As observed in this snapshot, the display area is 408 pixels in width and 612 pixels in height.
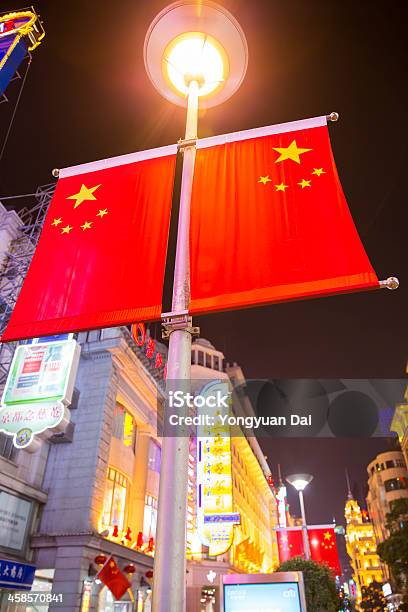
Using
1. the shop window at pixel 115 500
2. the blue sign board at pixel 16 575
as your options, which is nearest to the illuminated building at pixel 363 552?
the shop window at pixel 115 500

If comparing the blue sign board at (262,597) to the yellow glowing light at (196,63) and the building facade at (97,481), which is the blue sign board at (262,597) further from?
the building facade at (97,481)

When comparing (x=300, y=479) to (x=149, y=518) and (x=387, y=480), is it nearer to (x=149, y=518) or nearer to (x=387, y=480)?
(x=149, y=518)

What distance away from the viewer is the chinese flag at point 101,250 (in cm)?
621

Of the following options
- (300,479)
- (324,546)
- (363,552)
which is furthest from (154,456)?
(363,552)

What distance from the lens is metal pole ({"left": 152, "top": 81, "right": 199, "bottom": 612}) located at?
4.29 meters

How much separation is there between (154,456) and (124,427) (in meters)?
4.83

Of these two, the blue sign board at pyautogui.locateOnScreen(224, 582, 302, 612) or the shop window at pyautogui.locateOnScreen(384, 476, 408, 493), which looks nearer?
the blue sign board at pyautogui.locateOnScreen(224, 582, 302, 612)

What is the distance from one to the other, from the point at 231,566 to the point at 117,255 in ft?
141

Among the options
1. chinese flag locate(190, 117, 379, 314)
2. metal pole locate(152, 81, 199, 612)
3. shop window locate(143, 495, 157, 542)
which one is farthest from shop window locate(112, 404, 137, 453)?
metal pole locate(152, 81, 199, 612)

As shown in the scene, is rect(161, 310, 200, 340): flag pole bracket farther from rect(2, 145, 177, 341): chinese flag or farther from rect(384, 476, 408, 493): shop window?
rect(384, 476, 408, 493): shop window

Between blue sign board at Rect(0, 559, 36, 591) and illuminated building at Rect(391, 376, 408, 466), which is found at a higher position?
illuminated building at Rect(391, 376, 408, 466)

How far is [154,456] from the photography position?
31.0m

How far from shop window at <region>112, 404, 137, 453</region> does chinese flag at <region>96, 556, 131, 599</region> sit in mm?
7492

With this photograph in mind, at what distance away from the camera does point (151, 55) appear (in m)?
7.79
